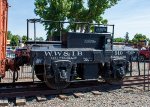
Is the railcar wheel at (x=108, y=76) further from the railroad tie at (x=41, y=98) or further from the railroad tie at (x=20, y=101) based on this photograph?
the railroad tie at (x=20, y=101)

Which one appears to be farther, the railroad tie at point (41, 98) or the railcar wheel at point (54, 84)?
the railcar wheel at point (54, 84)

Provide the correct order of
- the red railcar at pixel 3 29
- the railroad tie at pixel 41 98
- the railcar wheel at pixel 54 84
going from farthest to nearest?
the railcar wheel at pixel 54 84, the red railcar at pixel 3 29, the railroad tie at pixel 41 98

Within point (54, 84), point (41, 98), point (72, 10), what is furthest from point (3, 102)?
point (72, 10)

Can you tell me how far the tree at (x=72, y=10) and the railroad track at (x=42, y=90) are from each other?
17727 mm

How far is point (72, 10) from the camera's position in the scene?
32875 mm

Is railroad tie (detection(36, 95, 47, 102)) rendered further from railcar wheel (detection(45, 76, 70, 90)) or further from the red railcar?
the red railcar

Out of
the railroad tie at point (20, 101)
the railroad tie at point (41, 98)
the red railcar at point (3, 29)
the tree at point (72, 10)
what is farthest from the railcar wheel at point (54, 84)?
the tree at point (72, 10)

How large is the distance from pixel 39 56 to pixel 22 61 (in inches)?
36.1

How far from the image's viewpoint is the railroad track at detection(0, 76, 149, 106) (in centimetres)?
1015

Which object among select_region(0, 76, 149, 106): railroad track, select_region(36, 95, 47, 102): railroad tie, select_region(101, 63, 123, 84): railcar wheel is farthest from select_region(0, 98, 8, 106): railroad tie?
select_region(101, 63, 123, 84): railcar wheel

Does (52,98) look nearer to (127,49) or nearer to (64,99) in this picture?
(64,99)

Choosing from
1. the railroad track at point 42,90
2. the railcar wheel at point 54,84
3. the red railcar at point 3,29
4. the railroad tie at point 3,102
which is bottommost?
the railroad tie at point 3,102

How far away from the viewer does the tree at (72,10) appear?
99.6ft

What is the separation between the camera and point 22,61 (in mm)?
11359
